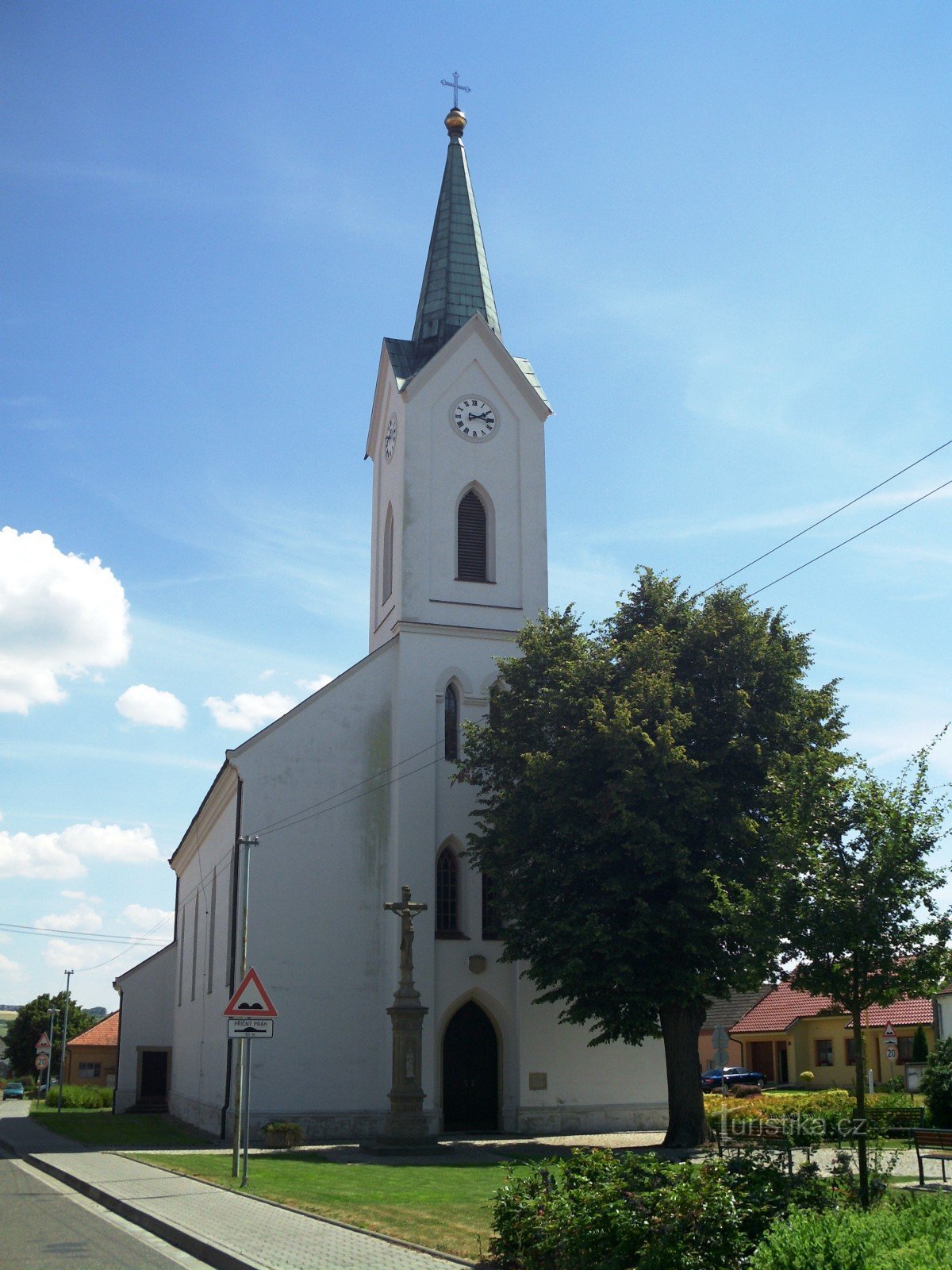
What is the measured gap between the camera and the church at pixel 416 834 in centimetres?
2742

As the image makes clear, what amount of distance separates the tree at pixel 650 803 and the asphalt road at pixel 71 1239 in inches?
394

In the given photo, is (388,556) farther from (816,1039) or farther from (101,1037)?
(101,1037)

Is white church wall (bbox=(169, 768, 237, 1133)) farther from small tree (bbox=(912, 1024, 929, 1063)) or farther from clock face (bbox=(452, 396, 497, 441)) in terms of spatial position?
small tree (bbox=(912, 1024, 929, 1063))

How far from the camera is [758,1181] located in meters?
9.66

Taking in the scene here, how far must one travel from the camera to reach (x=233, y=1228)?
Answer: 12547 millimetres

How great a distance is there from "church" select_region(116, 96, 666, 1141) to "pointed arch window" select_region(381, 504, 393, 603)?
0.31ft

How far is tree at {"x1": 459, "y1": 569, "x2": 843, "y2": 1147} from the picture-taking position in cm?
2239

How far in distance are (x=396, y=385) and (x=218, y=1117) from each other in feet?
63.9

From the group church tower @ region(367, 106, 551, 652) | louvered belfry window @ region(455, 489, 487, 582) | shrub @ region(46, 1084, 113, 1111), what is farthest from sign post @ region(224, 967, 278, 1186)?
shrub @ region(46, 1084, 113, 1111)

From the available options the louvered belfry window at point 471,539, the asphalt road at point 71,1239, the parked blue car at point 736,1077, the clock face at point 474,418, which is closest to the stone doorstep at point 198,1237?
the asphalt road at point 71,1239

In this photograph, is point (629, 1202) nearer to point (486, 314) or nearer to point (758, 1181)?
point (758, 1181)

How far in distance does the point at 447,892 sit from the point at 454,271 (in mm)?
18466

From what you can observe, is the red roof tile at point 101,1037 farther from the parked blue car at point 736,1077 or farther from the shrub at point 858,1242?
the shrub at point 858,1242

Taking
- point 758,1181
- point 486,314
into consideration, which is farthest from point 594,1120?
point 486,314
